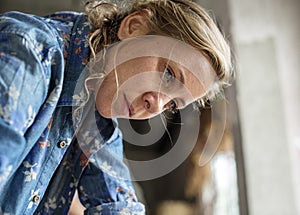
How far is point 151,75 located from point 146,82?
14 millimetres

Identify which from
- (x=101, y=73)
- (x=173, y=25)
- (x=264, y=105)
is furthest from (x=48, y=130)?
(x=264, y=105)

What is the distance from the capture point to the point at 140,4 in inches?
30.7

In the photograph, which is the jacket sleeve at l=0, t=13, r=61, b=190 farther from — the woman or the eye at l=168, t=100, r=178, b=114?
the eye at l=168, t=100, r=178, b=114

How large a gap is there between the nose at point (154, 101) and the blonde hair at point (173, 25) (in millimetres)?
94

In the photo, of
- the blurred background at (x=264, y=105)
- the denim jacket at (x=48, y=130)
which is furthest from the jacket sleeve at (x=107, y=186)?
the blurred background at (x=264, y=105)

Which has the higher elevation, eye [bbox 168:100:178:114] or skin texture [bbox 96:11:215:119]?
skin texture [bbox 96:11:215:119]

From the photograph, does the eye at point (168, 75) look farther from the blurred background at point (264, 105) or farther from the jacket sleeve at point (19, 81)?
the blurred background at point (264, 105)

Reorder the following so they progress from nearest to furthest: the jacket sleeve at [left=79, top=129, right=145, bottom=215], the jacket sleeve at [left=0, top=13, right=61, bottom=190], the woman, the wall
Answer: the jacket sleeve at [left=0, top=13, right=61, bottom=190] < the woman < the jacket sleeve at [left=79, top=129, right=145, bottom=215] < the wall

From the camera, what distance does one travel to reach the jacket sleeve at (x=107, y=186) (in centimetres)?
82

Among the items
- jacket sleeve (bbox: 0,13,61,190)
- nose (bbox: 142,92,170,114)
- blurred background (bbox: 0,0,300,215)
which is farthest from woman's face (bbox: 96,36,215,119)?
blurred background (bbox: 0,0,300,215)

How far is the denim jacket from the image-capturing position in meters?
0.56

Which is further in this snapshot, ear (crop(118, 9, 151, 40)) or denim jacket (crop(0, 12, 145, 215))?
ear (crop(118, 9, 151, 40))

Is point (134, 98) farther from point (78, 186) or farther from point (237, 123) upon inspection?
point (237, 123)

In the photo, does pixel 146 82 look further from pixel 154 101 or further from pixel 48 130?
pixel 48 130
